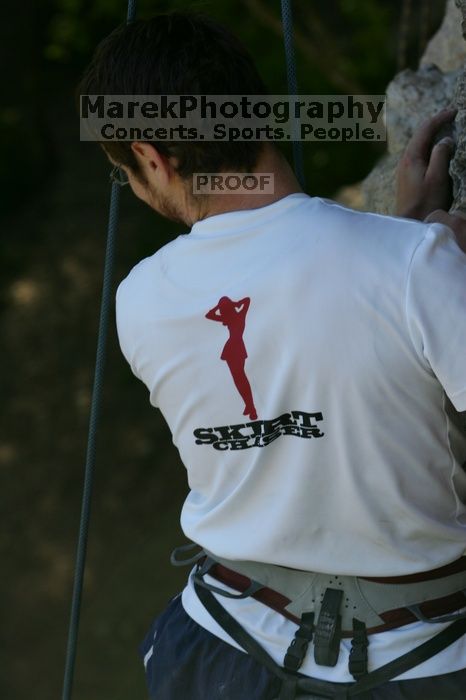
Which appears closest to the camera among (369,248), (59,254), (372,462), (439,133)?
(369,248)

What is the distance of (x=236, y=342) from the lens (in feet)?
5.08

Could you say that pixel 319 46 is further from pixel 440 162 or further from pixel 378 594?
pixel 378 594

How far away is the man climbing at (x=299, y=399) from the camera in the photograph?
4.75ft

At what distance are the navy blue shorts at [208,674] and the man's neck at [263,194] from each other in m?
0.74

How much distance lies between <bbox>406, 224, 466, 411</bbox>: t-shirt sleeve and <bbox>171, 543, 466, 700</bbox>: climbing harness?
1.24 feet

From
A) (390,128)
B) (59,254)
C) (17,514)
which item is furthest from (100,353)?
(59,254)

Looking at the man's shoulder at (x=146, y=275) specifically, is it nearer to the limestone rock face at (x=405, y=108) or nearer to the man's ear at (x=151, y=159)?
the man's ear at (x=151, y=159)

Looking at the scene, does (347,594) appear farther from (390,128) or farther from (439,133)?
Answer: (390,128)

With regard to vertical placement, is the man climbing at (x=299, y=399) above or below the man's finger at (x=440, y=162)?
below

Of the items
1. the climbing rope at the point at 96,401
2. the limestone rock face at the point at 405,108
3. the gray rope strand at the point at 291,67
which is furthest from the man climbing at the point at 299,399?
the limestone rock face at the point at 405,108

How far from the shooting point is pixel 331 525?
1.62m

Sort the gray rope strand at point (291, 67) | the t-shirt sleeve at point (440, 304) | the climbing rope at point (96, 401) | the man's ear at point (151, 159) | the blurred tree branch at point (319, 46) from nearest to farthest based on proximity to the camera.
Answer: the t-shirt sleeve at point (440, 304) → the man's ear at point (151, 159) → the gray rope strand at point (291, 67) → the climbing rope at point (96, 401) → the blurred tree branch at point (319, 46)

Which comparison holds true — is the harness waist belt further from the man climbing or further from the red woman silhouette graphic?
the red woman silhouette graphic

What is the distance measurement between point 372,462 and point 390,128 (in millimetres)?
1248
